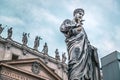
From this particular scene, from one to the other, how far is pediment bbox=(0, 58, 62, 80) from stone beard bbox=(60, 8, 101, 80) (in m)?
20.5

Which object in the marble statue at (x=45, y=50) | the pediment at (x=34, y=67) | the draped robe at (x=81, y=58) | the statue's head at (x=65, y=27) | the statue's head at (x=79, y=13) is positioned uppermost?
the marble statue at (x=45, y=50)

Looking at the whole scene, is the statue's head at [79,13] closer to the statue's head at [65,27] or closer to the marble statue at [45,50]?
the statue's head at [65,27]

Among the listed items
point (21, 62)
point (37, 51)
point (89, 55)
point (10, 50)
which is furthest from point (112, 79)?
point (37, 51)

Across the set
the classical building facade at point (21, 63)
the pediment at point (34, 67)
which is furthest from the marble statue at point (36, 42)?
the pediment at point (34, 67)

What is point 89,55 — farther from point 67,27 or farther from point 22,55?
point 22,55

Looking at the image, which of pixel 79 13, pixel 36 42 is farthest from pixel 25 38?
pixel 79 13

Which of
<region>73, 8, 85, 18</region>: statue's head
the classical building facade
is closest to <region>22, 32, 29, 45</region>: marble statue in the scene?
the classical building facade

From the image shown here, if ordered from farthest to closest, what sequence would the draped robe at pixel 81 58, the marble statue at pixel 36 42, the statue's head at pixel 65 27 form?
the marble statue at pixel 36 42, the statue's head at pixel 65 27, the draped robe at pixel 81 58

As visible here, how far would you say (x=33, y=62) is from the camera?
89.8 ft

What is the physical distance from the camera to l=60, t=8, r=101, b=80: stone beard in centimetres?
417

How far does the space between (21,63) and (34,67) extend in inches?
72.7

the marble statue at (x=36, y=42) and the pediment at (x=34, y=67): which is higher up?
the marble statue at (x=36, y=42)

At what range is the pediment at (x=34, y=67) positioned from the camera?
25.8 metres

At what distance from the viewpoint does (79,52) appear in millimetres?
4391
